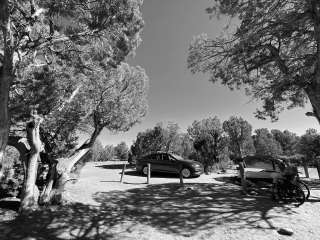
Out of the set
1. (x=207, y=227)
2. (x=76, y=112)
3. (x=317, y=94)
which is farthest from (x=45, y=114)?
(x=317, y=94)

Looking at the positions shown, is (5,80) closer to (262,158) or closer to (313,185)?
(262,158)

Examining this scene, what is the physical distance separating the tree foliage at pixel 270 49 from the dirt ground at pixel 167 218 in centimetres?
377

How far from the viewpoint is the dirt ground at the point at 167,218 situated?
4820 mm

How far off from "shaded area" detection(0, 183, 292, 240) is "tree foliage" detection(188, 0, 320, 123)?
4.22m

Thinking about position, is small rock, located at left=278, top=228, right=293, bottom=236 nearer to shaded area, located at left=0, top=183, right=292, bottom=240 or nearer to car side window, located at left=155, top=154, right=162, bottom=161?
shaded area, located at left=0, top=183, right=292, bottom=240

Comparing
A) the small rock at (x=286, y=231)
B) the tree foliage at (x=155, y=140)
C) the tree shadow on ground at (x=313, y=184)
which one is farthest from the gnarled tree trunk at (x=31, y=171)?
the tree foliage at (x=155, y=140)

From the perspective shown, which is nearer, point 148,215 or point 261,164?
point 148,215

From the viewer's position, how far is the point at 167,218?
236 inches

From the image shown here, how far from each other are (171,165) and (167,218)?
7.49 m

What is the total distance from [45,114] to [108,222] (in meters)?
4.95

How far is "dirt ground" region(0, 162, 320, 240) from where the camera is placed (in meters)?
4.82

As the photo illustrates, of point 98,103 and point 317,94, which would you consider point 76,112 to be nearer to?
point 98,103

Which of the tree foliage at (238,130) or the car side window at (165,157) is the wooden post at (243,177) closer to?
the car side window at (165,157)

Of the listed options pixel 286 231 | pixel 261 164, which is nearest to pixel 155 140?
pixel 261 164
